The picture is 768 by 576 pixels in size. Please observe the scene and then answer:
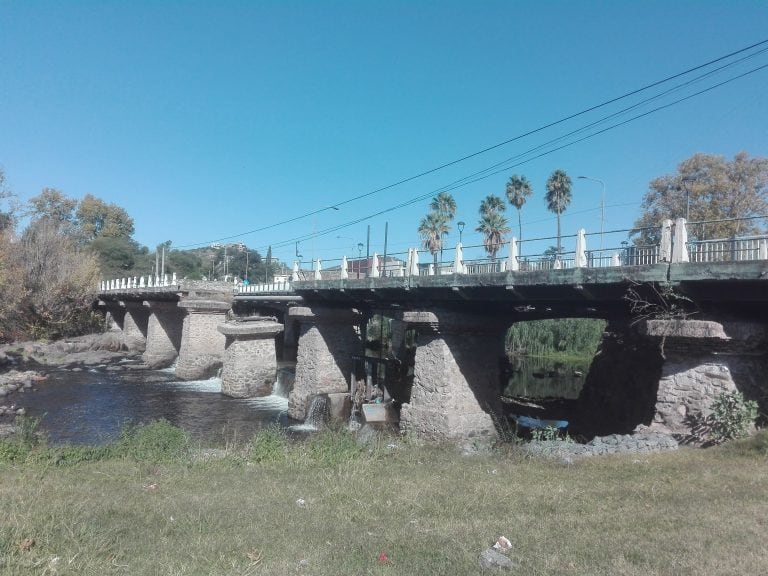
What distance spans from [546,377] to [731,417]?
33.3 metres

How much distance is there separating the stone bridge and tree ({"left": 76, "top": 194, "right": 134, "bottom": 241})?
77.0m

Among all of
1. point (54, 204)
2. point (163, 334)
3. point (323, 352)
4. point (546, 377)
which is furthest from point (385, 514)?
point (54, 204)

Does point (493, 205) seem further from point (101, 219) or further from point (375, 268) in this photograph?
point (101, 219)

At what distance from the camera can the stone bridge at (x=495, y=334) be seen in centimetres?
1118

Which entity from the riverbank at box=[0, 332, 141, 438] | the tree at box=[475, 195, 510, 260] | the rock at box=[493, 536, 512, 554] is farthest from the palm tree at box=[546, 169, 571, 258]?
the rock at box=[493, 536, 512, 554]

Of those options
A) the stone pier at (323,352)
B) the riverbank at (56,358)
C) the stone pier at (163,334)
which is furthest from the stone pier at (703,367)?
the stone pier at (163,334)

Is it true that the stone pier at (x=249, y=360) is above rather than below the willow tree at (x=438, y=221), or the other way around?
below

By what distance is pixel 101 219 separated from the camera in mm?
109312

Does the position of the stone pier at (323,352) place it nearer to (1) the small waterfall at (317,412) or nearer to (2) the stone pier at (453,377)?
(1) the small waterfall at (317,412)

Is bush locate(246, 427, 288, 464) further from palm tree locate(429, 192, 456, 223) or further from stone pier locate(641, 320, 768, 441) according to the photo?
palm tree locate(429, 192, 456, 223)

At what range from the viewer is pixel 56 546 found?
6117mm

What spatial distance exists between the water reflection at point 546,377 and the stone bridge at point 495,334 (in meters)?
7.15

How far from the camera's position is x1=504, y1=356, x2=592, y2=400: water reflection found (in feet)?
116

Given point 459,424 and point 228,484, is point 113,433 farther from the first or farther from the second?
point 228,484
